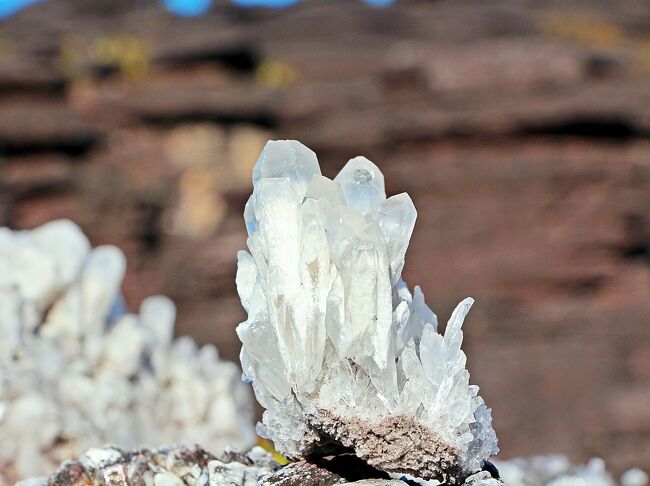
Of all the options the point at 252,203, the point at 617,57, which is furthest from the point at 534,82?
the point at 252,203

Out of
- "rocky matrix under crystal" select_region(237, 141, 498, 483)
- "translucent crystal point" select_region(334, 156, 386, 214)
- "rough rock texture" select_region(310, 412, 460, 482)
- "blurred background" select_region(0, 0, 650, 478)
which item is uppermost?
"blurred background" select_region(0, 0, 650, 478)

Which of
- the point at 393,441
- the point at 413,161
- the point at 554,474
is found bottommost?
the point at 393,441

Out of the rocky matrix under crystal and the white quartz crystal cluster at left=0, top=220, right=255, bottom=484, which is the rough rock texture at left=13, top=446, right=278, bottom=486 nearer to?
the rocky matrix under crystal

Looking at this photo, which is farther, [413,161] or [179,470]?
[413,161]

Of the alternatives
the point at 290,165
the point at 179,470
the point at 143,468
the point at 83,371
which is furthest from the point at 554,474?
the point at 290,165

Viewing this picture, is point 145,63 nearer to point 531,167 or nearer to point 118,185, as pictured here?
point 118,185

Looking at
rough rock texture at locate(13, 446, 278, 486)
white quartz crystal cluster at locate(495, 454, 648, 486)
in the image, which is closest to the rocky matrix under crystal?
rough rock texture at locate(13, 446, 278, 486)

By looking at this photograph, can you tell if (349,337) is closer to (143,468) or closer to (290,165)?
(290,165)
